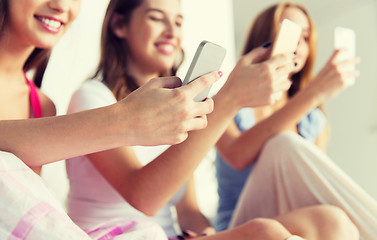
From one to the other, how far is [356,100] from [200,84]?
6.46 feet

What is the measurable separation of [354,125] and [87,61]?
1.50m

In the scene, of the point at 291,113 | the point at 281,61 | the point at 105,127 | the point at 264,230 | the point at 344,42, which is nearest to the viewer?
the point at 105,127

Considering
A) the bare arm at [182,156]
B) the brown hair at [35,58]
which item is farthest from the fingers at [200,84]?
the brown hair at [35,58]

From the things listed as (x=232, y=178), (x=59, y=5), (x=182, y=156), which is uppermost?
(x=59, y=5)

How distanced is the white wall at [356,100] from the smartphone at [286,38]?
1539 millimetres

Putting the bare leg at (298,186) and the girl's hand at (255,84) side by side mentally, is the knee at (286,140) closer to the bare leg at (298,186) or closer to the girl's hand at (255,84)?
the bare leg at (298,186)

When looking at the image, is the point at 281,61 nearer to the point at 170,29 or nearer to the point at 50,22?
the point at 170,29

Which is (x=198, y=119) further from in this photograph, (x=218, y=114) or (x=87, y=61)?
(x=87, y=61)

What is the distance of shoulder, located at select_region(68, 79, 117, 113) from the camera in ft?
2.77

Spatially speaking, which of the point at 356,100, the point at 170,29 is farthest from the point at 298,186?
the point at 356,100

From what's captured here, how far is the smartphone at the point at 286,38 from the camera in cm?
85

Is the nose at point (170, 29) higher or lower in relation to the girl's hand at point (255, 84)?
higher

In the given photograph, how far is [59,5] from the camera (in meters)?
0.75

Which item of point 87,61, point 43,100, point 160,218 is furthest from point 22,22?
point 87,61
